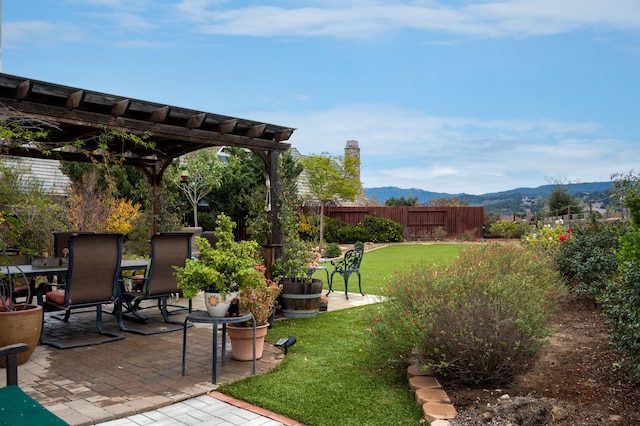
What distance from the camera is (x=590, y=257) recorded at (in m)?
6.64

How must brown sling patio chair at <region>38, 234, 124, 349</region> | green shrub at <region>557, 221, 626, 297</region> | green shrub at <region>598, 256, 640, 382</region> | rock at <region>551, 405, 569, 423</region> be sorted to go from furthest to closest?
1. green shrub at <region>557, 221, 626, 297</region>
2. brown sling patio chair at <region>38, 234, 124, 349</region>
3. green shrub at <region>598, 256, 640, 382</region>
4. rock at <region>551, 405, 569, 423</region>

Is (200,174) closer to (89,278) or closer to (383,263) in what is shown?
(383,263)

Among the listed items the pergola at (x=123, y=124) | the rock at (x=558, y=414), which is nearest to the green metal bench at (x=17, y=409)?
the rock at (x=558, y=414)

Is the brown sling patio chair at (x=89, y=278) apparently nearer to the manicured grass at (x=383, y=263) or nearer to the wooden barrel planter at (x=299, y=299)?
the wooden barrel planter at (x=299, y=299)

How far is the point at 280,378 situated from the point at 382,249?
1583 centimetres

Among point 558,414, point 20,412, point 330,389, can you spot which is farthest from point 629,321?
point 20,412

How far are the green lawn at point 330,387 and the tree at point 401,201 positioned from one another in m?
25.3

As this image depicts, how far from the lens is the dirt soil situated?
3.15m

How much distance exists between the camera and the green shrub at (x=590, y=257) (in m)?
6.32

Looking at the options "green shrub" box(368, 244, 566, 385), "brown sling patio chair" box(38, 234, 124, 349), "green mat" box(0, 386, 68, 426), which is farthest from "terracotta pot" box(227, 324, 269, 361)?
"green mat" box(0, 386, 68, 426)

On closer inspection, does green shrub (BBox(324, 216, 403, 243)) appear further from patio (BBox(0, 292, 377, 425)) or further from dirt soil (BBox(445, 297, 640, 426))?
dirt soil (BBox(445, 297, 640, 426))

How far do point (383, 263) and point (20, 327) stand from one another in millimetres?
11022

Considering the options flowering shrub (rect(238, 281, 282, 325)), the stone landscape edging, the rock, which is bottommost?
the stone landscape edging

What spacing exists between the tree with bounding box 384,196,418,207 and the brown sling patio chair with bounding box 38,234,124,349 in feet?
85.4
